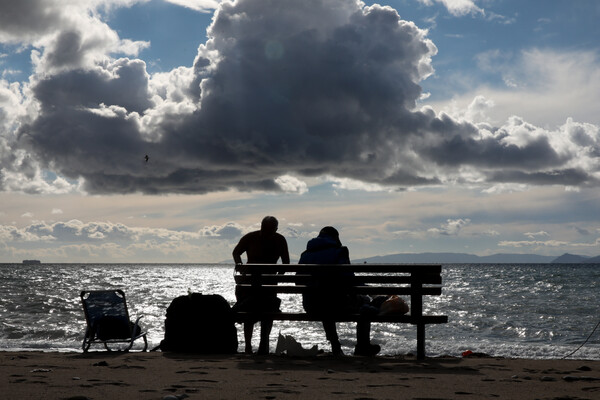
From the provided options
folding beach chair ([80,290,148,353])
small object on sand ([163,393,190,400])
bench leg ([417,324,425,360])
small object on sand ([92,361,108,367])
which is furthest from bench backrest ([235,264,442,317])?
small object on sand ([163,393,190,400])

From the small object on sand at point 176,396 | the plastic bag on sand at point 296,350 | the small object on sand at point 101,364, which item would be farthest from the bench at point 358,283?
the small object on sand at point 176,396

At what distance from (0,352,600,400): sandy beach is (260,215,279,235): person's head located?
6.70 feet

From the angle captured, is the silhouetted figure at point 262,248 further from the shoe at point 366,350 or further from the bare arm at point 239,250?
the shoe at point 366,350

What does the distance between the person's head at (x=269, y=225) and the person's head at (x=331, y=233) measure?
0.89m

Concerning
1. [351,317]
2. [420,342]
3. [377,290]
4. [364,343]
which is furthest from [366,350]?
[377,290]

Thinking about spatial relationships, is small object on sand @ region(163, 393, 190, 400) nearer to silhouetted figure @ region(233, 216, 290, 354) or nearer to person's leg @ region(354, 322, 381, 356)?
person's leg @ region(354, 322, 381, 356)

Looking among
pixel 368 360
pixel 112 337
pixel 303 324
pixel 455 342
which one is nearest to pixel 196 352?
pixel 112 337

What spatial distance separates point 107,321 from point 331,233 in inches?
158

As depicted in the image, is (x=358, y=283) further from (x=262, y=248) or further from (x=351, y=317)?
(x=262, y=248)

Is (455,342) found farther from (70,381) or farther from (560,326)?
(70,381)

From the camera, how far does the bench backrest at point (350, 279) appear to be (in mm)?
9031

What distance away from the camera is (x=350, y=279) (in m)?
9.39

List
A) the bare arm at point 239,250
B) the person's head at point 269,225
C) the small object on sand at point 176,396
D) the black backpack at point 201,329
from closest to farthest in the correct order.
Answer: the small object on sand at point 176,396 → the black backpack at point 201,329 → the person's head at point 269,225 → the bare arm at point 239,250

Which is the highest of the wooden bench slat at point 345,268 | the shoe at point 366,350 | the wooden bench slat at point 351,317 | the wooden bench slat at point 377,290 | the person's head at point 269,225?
the person's head at point 269,225
